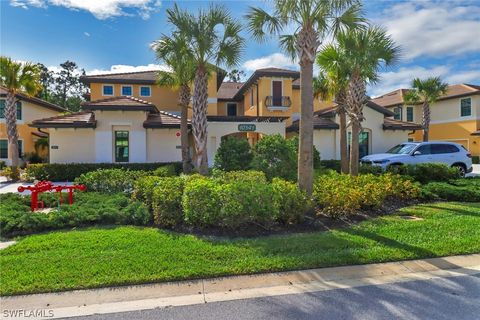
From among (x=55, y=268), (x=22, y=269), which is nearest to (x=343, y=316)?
(x=55, y=268)

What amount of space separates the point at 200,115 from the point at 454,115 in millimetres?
31692

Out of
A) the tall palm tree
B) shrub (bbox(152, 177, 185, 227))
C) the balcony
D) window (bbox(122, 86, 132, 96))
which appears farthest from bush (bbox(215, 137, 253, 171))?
window (bbox(122, 86, 132, 96))

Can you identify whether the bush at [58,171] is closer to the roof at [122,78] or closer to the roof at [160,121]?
the roof at [160,121]

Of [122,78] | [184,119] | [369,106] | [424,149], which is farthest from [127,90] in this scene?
[424,149]

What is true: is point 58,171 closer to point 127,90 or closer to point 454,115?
point 127,90

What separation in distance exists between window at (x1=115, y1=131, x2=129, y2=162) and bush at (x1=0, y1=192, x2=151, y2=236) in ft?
36.0

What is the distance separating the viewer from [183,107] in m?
17.4

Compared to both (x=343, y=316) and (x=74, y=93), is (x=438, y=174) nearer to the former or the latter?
(x=343, y=316)

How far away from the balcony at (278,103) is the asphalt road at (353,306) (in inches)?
787

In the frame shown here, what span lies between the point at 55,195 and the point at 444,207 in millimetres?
11529

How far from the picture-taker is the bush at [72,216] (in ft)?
21.5

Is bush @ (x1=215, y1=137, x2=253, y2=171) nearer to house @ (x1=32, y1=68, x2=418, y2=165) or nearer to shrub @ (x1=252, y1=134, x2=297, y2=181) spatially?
shrub @ (x1=252, y1=134, x2=297, y2=181)

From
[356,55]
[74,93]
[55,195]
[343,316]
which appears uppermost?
[74,93]

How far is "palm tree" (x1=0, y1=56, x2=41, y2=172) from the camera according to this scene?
1750 cm
